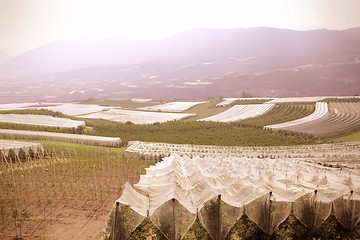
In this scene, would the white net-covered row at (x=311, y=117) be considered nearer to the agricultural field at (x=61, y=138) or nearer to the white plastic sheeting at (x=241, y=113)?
the white plastic sheeting at (x=241, y=113)

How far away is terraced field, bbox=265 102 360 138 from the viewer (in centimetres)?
2809

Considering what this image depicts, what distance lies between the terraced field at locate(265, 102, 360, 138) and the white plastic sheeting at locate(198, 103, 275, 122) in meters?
6.32

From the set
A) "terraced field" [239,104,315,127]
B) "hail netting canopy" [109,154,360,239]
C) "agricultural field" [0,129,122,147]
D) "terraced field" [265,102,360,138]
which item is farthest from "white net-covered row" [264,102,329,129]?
"hail netting canopy" [109,154,360,239]

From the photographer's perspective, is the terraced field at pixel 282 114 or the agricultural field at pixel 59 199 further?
the terraced field at pixel 282 114

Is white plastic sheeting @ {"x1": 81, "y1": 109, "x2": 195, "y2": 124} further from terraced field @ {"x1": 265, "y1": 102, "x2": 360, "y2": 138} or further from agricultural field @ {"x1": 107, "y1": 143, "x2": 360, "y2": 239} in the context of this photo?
agricultural field @ {"x1": 107, "y1": 143, "x2": 360, "y2": 239}

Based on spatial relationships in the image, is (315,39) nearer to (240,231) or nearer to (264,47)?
(264,47)

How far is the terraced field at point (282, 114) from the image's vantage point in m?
33.7

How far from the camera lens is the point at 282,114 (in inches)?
1481

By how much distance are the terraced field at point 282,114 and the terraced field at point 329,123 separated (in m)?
1.62

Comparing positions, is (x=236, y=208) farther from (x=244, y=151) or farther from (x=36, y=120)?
(x=36, y=120)

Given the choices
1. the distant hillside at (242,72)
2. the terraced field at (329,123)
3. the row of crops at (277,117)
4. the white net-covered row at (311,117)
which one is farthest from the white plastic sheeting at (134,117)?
the distant hillside at (242,72)

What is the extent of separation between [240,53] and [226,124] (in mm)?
102099

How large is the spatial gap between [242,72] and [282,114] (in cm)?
6520

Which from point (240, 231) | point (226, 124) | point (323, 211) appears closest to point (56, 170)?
point (240, 231)
